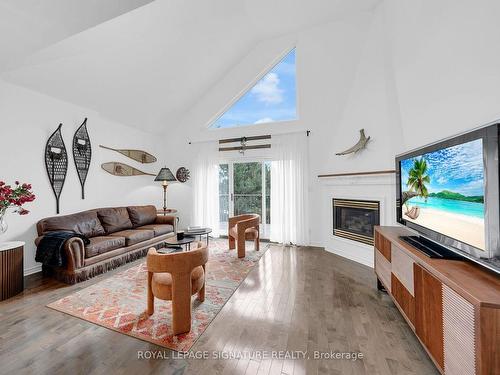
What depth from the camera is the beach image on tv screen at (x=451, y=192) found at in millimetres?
1304

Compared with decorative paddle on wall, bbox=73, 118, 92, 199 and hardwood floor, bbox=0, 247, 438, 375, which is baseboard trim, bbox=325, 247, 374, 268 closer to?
hardwood floor, bbox=0, 247, 438, 375

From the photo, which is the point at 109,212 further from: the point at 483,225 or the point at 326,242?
the point at 483,225

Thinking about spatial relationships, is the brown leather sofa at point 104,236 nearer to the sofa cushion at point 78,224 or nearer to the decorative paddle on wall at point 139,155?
the sofa cushion at point 78,224

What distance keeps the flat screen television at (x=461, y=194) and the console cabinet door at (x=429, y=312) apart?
268mm

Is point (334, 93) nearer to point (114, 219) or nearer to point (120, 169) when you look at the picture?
point (120, 169)

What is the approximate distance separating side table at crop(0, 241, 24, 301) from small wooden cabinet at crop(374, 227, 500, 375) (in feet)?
13.1

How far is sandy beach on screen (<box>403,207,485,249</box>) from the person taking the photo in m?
1.30

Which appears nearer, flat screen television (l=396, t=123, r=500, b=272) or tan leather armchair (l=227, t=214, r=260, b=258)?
flat screen television (l=396, t=123, r=500, b=272)

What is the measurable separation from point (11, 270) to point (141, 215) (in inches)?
80.6

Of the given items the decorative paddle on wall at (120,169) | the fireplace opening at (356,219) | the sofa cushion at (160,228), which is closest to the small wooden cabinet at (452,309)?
the fireplace opening at (356,219)

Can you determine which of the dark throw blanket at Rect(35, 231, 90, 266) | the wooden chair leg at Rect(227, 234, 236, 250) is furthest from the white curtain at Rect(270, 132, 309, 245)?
the dark throw blanket at Rect(35, 231, 90, 266)

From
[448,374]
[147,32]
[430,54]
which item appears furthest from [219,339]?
[147,32]

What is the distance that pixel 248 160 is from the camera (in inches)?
197

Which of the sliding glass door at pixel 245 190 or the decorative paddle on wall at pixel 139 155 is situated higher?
the decorative paddle on wall at pixel 139 155
